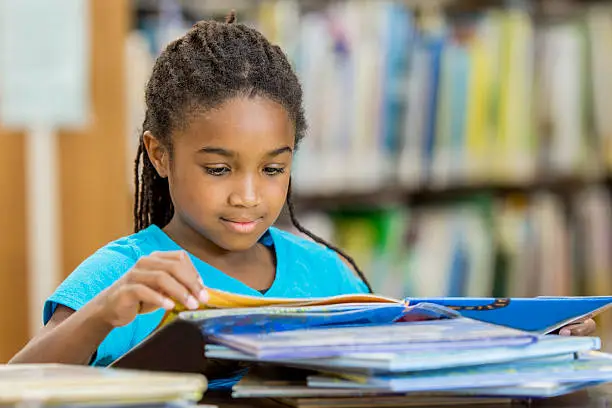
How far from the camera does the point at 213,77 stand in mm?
1112

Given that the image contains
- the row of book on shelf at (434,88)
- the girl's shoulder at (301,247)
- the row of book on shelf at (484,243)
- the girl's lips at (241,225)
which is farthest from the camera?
the row of book on shelf at (484,243)

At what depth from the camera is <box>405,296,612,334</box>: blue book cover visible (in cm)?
90

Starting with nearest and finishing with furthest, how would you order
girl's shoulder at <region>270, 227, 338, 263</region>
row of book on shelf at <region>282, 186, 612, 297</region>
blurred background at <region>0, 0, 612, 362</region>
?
girl's shoulder at <region>270, 227, 338, 263</region> → blurred background at <region>0, 0, 612, 362</region> → row of book on shelf at <region>282, 186, 612, 297</region>

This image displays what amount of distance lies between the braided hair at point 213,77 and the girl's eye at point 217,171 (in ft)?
0.21

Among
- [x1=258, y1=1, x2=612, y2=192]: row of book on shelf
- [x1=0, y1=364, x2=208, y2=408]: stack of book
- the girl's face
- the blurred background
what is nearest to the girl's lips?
the girl's face

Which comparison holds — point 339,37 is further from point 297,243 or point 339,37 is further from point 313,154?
point 297,243

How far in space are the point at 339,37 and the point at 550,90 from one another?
2.08ft

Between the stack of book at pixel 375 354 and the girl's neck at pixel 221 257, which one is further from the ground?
the girl's neck at pixel 221 257

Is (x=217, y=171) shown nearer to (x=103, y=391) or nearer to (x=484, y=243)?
(x=103, y=391)

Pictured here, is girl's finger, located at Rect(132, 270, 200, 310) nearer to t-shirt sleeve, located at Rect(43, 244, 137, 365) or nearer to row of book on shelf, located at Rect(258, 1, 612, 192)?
t-shirt sleeve, located at Rect(43, 244, 137, 365)

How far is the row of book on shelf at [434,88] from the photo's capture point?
2.44 m

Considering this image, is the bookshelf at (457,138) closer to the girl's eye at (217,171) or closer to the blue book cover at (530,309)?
the girl's eye at (217,171)

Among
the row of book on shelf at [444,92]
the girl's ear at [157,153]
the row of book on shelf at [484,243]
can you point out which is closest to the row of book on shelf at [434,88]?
the row of book on shelf at [444,92]

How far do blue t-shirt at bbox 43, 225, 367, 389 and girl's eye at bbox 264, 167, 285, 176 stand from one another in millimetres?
137
